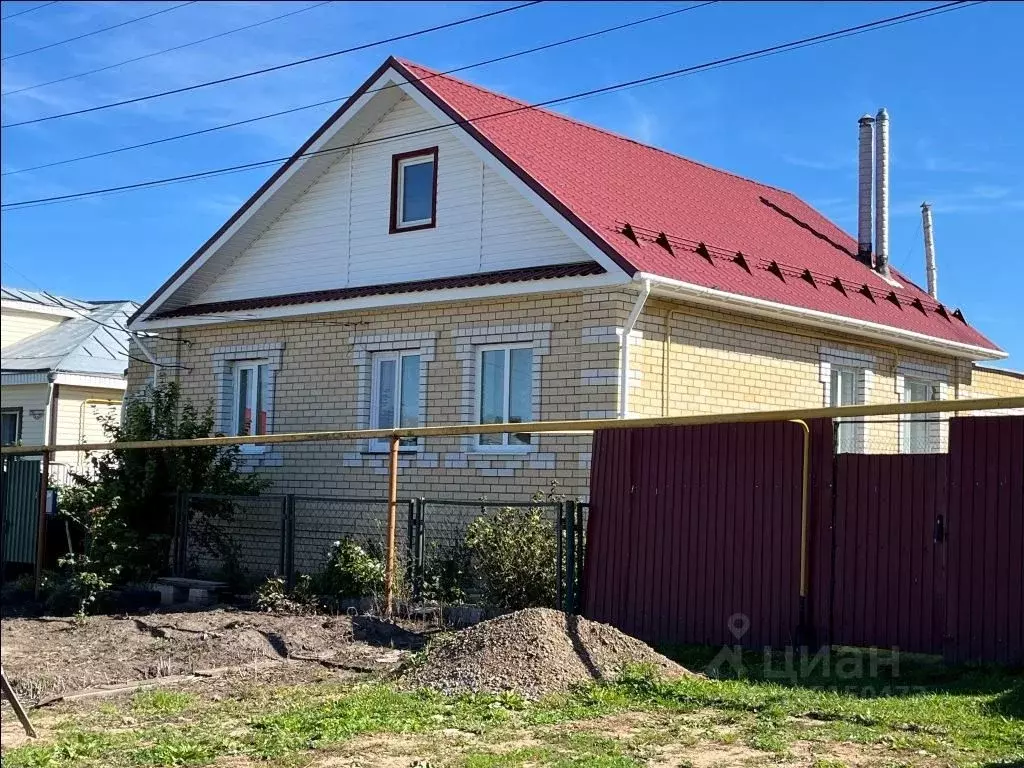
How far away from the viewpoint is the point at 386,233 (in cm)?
1549

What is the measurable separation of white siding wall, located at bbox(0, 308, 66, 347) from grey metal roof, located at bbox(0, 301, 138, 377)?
38 cm

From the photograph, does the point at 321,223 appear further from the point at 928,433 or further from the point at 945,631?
the point at 945,631

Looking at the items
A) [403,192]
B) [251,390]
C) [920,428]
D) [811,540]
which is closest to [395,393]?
[403,192]

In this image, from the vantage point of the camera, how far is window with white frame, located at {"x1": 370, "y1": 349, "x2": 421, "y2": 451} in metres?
14.9

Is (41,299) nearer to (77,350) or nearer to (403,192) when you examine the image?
(77,350)

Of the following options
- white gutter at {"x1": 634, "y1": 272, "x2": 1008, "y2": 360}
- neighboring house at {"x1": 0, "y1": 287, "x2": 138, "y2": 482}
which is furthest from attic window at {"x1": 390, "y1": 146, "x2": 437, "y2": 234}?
neighboring house at {"x1": 0, "y1": 287, "x2": 138, "y2": 482}

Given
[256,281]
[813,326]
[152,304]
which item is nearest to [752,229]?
[813,326]

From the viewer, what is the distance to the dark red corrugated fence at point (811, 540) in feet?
27.4

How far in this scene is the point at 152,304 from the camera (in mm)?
17266

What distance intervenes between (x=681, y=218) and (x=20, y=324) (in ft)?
63.6

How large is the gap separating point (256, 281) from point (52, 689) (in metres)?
9.03

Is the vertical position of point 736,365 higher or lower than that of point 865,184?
lower

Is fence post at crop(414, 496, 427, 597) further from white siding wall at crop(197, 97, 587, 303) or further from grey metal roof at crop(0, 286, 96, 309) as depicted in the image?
grey metal roof at crop(0, 286, 96, 309)

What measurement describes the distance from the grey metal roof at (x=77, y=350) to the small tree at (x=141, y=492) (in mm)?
9716
